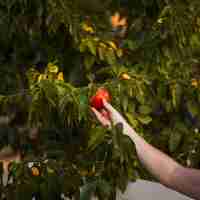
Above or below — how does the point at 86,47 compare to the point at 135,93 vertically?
above

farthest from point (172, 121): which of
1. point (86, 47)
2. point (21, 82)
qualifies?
point (21, 82)

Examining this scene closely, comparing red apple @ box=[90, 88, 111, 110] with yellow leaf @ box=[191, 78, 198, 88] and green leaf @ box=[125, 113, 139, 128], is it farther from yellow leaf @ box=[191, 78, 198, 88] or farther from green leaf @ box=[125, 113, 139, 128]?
yellow leaf @ box=[191, 78, 198, 88]

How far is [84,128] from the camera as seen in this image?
2.61 m

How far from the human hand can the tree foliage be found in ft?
0.51

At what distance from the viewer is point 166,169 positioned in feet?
6.66

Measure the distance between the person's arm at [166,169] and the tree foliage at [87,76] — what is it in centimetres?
27

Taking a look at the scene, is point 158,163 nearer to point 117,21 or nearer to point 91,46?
point 91,46

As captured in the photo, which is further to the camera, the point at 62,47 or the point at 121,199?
the point at 62,47

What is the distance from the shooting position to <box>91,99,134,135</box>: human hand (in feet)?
6.92

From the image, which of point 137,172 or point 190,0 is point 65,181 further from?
point 190,0

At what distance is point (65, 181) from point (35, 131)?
68 centimetres

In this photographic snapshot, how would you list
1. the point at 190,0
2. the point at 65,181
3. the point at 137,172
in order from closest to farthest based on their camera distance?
Result: the point at 65,181, the point at 137,172, the point at 190,0

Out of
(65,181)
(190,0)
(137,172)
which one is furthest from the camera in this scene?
(190,0)

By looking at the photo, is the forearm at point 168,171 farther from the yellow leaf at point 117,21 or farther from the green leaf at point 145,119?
the yellow leaf at point 117,21
